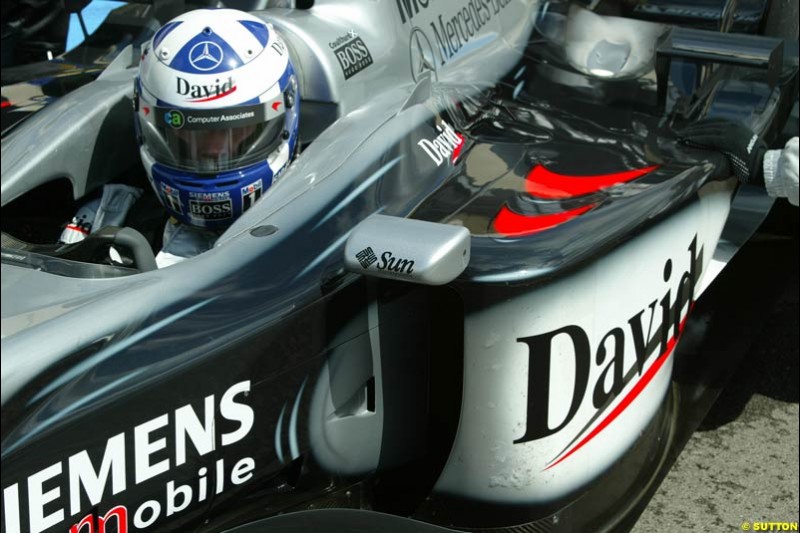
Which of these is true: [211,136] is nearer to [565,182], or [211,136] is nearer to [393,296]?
[393,296]

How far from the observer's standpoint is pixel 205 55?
2.13 m

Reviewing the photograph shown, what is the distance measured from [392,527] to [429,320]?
0.39 m

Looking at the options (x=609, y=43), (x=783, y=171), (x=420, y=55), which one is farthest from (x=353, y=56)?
(x=783, y=171)

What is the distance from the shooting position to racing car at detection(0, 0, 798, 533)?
5.07 feet

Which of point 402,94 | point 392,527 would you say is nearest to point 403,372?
point 392,527

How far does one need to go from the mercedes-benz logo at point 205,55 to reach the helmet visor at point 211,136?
111 mm

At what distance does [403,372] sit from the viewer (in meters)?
1.96

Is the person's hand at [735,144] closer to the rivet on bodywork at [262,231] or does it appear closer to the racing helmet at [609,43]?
the racing helmet at [609,43]

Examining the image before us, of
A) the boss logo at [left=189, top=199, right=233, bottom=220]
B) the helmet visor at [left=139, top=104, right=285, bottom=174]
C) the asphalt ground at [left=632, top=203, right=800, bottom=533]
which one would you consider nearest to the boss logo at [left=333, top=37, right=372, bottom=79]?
the helmet visor at [left=139, top=104, right=285, bottom=174]

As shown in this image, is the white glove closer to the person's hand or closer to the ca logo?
the person's hand

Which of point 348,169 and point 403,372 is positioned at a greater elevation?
point 348,169

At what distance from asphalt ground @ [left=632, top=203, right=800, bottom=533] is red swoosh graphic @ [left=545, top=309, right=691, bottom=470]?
0.51 metres

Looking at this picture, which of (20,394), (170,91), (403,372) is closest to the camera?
(20,394)

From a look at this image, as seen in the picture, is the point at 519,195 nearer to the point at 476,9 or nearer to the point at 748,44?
the point at 476,9
